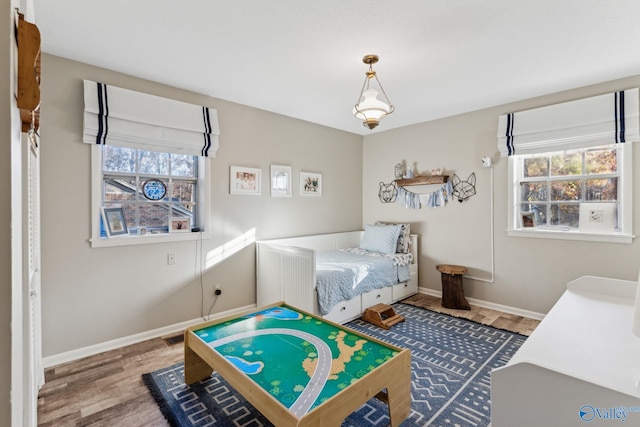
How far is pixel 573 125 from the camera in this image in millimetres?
3025

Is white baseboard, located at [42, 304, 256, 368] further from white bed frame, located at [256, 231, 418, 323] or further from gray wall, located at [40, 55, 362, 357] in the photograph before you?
white bed frame, located at [256, 231, 418, 323]

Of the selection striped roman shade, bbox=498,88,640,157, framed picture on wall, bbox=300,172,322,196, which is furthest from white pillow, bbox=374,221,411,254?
striped roman shade, bbox=498,88,640,157

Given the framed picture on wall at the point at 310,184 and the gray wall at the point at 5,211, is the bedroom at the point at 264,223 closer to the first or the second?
the framed picture on wall at the point at 310,184

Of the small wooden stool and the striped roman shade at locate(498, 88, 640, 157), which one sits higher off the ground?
the striped roman shade at locate(498, 88, 640, 157)

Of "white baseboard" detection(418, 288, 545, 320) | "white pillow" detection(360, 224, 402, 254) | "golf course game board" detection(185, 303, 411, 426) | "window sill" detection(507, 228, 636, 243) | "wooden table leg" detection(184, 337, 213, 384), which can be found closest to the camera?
"golf course game board" detection(185, 303, 411, 426)

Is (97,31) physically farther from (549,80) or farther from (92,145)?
(549,80)

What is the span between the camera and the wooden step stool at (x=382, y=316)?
10.3 feet

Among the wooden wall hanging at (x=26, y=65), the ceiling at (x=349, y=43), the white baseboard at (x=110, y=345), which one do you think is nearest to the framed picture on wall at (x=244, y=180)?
the ceiling at (x=349, y=43)

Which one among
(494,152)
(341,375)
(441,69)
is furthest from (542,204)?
(341,375)

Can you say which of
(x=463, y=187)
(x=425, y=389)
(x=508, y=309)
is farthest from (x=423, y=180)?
(x=425, y=389)

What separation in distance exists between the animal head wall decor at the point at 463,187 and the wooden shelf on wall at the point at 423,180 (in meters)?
0.11

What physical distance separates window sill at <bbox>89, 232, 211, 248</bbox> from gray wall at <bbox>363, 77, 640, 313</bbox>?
2.75 meters

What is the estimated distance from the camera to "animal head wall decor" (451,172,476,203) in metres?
3.79

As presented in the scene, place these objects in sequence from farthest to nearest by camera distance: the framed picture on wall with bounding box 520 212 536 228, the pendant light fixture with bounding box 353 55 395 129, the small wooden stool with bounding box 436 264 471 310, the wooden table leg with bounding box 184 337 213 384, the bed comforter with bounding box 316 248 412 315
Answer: the small wooden stool with bounding box 436 264 471 310, the framed picture on wall with bounding box 520 212 536 228, the bed comforter with bounding box 316 248 412 315, the pendant light fixture with bounding box 353 55 395 129, the wooden table leg with bounding box 184 337 213 384
